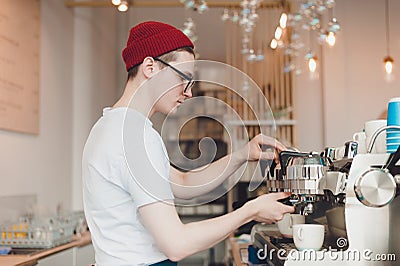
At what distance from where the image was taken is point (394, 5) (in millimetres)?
4992

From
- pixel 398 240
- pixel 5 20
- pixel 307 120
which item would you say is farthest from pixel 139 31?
pixel 307 120

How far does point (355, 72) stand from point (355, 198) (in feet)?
13.5

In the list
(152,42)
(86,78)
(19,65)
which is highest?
(86,78)

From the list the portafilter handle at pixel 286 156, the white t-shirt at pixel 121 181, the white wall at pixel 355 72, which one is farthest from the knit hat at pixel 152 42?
the white wall at pixel 355 72

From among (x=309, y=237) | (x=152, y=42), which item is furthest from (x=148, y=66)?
(x=309, y=237)

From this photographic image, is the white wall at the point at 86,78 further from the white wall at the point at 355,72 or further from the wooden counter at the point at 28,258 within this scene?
the white wall at the point at 355,72

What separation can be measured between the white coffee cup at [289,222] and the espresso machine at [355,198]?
0.29 meters

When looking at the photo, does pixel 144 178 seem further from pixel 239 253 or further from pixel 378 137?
pixel 239 253

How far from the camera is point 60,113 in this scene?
4547mm

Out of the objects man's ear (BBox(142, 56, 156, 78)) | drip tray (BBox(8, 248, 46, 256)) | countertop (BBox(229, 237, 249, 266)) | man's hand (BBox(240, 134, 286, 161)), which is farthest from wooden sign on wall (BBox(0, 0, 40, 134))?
man's ear (BBox(142, 56, 156, 78))

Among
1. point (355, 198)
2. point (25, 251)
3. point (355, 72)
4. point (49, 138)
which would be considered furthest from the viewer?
point (355, 72)

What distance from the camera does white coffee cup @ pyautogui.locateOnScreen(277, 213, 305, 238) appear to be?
181 centimetres

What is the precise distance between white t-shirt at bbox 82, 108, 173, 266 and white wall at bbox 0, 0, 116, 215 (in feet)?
6.80

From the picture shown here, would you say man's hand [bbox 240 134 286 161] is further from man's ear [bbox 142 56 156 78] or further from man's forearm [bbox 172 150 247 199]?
man's ear [bbox 142 56 156 78]
